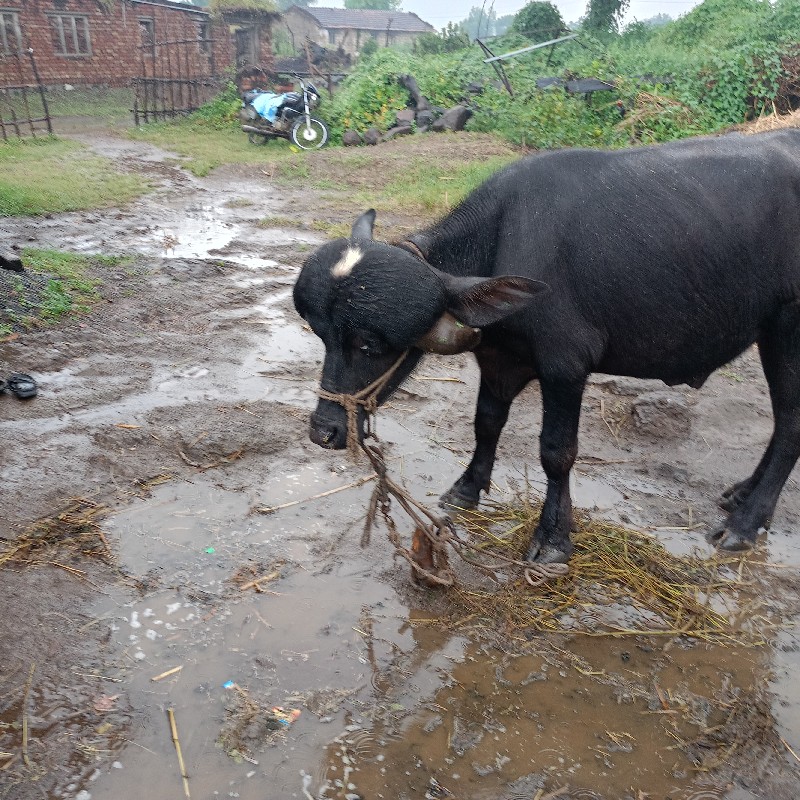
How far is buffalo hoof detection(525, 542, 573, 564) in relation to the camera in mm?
3666

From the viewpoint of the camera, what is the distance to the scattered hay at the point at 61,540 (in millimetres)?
3406

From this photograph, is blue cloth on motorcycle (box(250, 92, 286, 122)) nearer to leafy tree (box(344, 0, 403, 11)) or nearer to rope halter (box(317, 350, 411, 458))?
rope halter (box(317, 350, 411, 458))

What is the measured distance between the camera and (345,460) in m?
4.45

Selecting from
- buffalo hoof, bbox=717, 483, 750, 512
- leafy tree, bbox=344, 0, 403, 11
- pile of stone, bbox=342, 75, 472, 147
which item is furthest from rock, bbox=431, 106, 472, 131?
leafy tree, bbox=344, 0, 403, 11

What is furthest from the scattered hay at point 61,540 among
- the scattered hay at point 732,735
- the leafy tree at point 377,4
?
the leafy tree at point 377,4

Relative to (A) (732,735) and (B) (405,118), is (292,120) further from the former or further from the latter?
(A) (732,735)

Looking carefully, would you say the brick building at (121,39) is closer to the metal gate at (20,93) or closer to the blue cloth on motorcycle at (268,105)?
the metal gate at (20,93)

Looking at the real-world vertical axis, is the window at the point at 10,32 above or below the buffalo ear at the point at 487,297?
above

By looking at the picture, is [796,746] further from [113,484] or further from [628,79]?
[628,79]

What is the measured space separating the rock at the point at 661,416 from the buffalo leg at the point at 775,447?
3.23ft

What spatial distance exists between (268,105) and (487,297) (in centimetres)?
1566

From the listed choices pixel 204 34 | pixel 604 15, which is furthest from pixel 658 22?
pixel 204 34

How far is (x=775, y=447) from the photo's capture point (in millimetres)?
3967

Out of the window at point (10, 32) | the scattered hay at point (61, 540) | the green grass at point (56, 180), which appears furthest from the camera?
the window at point (10, 32)
